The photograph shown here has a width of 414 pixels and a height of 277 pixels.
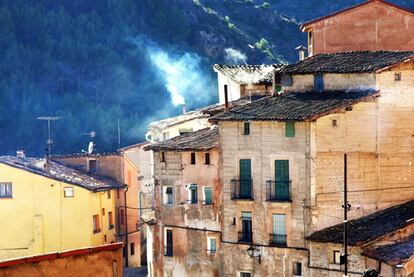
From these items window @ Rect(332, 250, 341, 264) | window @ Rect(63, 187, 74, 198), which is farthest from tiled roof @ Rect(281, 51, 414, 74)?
window @ Rect(63, 187, 74, 198)

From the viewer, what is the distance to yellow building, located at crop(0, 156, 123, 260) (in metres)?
59.1

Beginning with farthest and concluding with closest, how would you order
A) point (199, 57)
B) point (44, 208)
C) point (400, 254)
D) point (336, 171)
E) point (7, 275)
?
point (199, 57), point (44, 208), point (336, 171), point (400, 254), point (7, 275)

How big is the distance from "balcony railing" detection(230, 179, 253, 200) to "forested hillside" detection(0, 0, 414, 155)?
47.0 meters

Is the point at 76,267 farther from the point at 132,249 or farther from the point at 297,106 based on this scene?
the point at 132,249

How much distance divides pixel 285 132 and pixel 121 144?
4842 cm

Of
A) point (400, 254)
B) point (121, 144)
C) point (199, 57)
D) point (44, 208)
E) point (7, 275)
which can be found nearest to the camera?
point (7, 275)

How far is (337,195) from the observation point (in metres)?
45.2

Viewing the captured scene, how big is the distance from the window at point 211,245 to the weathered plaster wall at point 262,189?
2.42 ft

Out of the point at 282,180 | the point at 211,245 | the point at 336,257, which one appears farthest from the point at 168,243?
the point at 336,257

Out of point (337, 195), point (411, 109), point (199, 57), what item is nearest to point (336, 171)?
point (337, 195)

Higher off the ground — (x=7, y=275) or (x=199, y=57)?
(x=199, y=57)

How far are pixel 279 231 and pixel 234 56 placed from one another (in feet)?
212

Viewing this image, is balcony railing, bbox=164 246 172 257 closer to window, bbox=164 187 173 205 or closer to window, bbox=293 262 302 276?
window, bbox=164 187 173 205

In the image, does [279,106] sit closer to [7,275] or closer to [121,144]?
[7,275]
